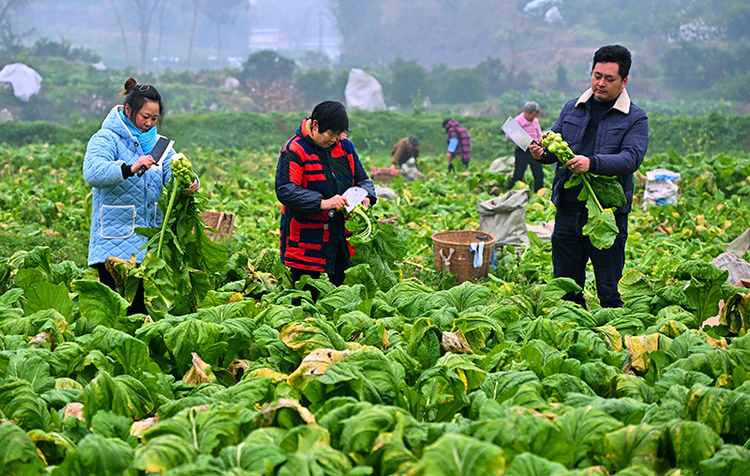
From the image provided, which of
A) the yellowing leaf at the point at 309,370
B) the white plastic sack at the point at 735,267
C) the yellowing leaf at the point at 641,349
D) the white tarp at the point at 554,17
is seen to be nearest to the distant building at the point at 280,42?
the white tarp at the point at 554,17

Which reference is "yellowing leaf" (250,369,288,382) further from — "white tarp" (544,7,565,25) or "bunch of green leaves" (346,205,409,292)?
"white tarp" (544,7,565,25)

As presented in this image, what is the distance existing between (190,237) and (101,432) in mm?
1601

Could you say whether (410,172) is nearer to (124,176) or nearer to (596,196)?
(596,196)

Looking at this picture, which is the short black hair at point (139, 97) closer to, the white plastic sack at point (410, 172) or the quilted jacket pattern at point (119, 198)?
the quilted jacket pattern at point (119, 198)

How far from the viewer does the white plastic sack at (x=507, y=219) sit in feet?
22.0

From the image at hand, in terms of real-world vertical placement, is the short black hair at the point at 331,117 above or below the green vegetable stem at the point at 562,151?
above

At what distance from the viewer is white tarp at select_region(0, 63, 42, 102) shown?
35156 mm

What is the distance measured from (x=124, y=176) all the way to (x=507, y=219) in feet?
13.9

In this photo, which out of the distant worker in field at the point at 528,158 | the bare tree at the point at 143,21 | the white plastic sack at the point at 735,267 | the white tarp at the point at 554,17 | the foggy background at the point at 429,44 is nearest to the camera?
the white plastic sack at the point at 735,267

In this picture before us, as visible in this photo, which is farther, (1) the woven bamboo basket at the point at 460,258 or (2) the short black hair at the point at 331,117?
(1) the woven bamboo basket at the point at 460,258

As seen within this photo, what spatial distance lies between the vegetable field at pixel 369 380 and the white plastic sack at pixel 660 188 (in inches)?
248

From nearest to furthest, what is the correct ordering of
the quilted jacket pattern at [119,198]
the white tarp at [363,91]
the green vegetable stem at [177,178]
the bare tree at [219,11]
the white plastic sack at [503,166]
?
the green vegetable stem at [177,178]
the quilted jacket pattern at [119,198]
the white plastic sack at [503,166]
the white tarp at [363,91]
the bare tree at [219,11]

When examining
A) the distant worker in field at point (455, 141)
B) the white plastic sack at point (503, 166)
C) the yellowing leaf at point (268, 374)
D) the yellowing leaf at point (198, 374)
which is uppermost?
the distant worker in field at point (455, 141)

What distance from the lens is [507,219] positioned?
682cm
